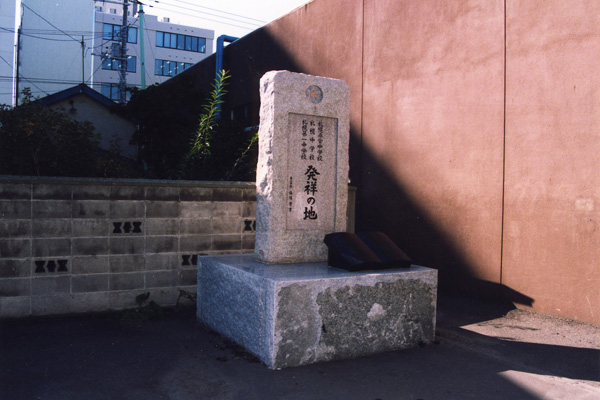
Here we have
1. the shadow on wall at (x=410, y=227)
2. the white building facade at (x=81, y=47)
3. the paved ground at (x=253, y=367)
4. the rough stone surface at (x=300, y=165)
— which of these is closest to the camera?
the paved ground at (x=253, y=367)

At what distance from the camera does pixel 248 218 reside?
6.56 meters

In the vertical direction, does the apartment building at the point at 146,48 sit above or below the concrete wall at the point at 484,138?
above

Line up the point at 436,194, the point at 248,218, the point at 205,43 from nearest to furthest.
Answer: the point at 248,218
the point at 436,194
the point at 205,43

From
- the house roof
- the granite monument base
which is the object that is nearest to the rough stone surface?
the granite monument base

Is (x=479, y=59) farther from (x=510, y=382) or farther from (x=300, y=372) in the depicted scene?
(x=300, y=372)

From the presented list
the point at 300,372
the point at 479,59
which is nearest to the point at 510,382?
the point at 300,372

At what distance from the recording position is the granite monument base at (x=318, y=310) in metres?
4.15

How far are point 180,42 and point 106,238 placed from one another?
40911 millimetres

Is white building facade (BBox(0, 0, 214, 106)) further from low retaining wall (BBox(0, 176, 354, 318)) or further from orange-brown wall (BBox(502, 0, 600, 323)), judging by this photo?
orange-brown wall (BBox(502, 0, 600, 323))

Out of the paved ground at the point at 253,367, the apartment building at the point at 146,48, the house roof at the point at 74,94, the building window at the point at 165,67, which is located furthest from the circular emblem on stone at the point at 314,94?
the building window at the point at 165,67

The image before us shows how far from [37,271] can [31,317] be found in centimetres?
52

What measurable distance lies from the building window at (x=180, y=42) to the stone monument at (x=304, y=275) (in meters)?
40.4

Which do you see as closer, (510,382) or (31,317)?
(510,382)

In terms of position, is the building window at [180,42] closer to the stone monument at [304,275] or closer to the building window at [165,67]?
the building window at [165,67]
